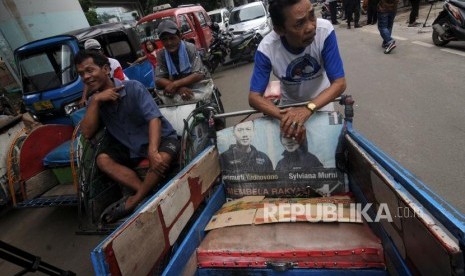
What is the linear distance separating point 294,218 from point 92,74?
216 cm

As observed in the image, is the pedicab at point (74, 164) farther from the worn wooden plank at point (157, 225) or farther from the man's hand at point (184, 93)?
the worn wooden plank at point (157, 225)

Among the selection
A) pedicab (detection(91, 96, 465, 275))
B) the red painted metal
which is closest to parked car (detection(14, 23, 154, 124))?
the red painted metal

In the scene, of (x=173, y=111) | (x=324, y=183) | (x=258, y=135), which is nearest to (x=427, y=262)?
(x=324, y=183)

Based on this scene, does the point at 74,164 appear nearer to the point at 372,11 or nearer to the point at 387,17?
the point at 387,17

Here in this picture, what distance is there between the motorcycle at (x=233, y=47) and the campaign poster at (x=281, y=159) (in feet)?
26.8

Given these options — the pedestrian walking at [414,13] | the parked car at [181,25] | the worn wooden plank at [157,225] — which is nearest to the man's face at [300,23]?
the worn wooden plank at [157,225]

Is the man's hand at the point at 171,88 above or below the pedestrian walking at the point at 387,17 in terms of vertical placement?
above

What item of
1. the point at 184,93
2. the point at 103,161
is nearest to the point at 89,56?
the point at 103,161

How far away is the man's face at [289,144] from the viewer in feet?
7.52

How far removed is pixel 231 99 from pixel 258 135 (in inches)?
194

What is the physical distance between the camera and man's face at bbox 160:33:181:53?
4024 millimetres

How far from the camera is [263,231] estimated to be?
1949 mm

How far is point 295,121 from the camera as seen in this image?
2.11 meters

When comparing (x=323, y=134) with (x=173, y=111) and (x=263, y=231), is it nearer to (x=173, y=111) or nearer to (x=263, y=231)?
(x=263, y=231)
